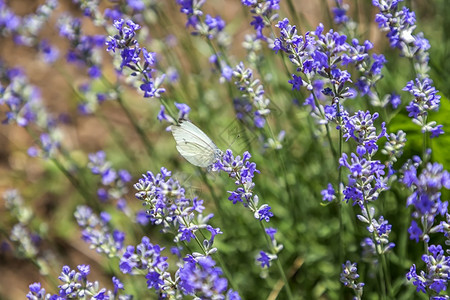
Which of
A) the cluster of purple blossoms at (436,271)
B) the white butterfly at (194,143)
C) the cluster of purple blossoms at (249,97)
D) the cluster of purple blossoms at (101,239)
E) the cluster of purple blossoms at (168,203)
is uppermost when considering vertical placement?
the cluster of purple blossoms at (249,97)

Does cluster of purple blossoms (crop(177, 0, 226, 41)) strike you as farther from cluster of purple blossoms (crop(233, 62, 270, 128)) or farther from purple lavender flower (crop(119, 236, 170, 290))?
purple lavender flower (crop(119, 236, 170, 290))

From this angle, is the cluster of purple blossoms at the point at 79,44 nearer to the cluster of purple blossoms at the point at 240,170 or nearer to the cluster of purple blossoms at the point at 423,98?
the cluster of purple blossoms at the point at 240,170

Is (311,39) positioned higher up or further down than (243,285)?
higher up

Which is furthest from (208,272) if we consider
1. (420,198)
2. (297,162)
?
(297,162)

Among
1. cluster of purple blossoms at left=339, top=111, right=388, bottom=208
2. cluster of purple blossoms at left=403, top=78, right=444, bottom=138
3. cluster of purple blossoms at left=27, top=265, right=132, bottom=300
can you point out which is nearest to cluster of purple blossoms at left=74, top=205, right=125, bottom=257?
cluster of purple blossoms at left=27, top=265, right=132, bottom=300

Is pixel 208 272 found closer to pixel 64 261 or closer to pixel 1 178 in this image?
pixel 64 261

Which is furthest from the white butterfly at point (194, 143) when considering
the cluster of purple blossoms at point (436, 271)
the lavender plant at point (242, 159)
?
the cluster of purple blossoms at point (436, 271)
